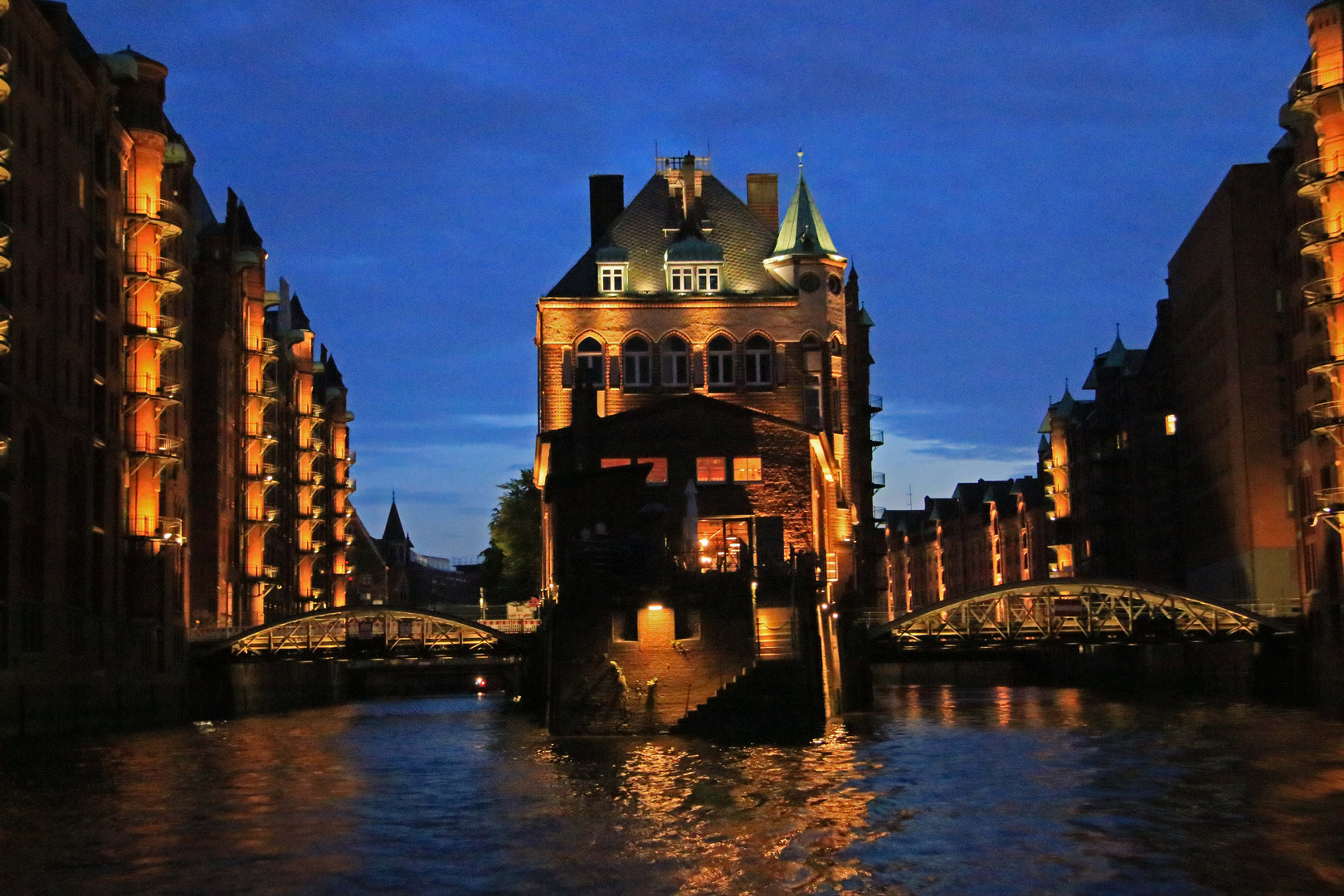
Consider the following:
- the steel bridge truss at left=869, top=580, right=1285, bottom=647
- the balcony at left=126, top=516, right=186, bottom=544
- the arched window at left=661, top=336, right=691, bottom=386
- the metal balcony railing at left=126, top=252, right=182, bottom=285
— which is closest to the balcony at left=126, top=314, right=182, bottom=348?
the metal balcony railing at left=126, top=252, right=182, bottom=285

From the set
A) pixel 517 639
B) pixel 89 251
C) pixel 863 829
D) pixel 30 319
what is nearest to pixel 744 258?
pixel 517 639

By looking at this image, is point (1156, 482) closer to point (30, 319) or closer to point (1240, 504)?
point (1240, 504)

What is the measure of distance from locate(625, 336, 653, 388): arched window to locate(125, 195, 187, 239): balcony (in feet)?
78.1

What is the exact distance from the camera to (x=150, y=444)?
276 ft

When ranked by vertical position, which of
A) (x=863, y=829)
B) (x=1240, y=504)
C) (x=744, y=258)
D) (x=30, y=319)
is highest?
(x=744, y=258)

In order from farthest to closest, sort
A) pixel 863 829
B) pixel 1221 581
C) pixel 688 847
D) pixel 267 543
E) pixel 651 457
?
pixel 267 543
pixel 1221 581
pixel 651 457
pixel 863 829
pixel 688 847

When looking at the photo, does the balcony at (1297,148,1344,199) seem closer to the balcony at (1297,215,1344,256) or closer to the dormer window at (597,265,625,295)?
the balcony at (1297,215,1344,256)

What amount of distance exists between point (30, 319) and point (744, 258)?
43.5 metres

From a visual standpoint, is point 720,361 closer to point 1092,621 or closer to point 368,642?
point 1092,621

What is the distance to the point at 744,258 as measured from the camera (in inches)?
4013

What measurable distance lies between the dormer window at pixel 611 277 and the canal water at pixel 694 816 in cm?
4026

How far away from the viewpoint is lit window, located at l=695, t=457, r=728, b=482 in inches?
2990

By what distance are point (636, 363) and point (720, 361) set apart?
450cm

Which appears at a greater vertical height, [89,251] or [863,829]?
[89,251]
